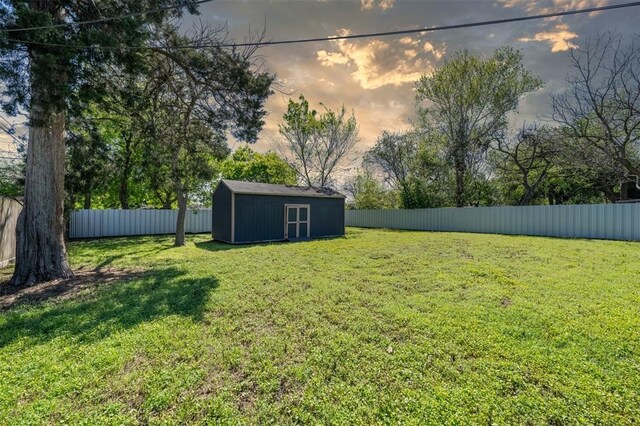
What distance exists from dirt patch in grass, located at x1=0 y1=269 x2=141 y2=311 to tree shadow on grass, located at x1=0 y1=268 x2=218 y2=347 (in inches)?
12.2

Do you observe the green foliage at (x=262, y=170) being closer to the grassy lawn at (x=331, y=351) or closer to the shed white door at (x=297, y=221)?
the shed white door at (x=297, y=221)

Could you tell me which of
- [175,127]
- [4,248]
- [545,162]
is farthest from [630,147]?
[4,248]

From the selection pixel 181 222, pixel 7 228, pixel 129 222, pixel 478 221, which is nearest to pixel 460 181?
pixel 478 221

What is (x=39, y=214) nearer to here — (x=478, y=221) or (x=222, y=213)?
(x=222, y=213)

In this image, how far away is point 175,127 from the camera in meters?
8.60

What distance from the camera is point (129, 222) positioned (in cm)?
1384

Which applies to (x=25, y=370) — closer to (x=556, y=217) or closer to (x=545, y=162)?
(x=556, y=217)

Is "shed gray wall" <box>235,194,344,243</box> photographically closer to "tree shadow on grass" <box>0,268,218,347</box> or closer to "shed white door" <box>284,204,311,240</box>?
"shed white door" <box>284,204,311,240</box>

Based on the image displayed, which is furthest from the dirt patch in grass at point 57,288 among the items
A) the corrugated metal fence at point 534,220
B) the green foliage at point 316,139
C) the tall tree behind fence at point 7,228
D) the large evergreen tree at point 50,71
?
the green foliage at point 316,139

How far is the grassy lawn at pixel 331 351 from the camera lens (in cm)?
203

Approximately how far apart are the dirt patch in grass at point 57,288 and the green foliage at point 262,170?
18.5 m

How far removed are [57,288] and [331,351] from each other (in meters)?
5.04

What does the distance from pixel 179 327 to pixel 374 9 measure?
6239 mm

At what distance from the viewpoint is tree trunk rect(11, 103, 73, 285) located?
16.5 ft
